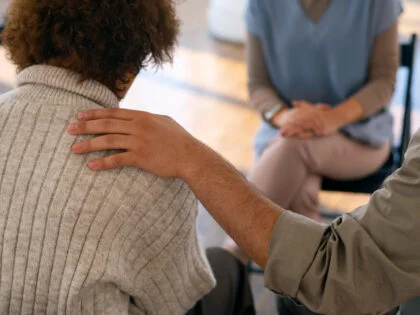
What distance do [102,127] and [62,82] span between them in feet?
0.40

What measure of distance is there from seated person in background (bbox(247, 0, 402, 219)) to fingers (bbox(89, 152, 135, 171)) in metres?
0.94

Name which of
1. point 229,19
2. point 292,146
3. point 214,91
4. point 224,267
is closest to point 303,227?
point 224,267

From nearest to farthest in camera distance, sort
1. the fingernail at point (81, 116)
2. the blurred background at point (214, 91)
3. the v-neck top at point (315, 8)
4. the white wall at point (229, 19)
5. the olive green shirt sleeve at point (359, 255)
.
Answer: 1. the olive green shirt sleeve at point (359, 255)
2. the fingernail at point (81, 116)
3. the v-neck top at point (315, 8)
4. the blurred background at point (214, 91)
5. the white wall at point (229, 19)

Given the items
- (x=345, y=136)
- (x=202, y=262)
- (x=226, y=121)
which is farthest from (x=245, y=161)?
(x=202, y=262)

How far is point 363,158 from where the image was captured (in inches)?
87.6

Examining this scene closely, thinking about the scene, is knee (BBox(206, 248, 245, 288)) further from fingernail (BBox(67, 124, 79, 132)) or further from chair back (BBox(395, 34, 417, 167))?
chair back (BBox(395, 34, 417, 167))

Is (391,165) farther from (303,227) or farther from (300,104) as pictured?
(303,227)

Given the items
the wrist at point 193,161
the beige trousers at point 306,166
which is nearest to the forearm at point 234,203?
the wrist at point 193,161

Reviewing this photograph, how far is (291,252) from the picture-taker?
47.8 inches

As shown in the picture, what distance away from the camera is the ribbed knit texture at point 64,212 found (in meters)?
1.20

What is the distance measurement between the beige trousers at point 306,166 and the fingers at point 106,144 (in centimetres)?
92

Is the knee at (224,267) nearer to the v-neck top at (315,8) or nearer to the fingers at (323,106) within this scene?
the fingers at (323,106)

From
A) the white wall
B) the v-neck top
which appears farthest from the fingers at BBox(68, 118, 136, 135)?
the white wall

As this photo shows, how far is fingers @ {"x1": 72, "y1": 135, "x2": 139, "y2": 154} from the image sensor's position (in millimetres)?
1210
